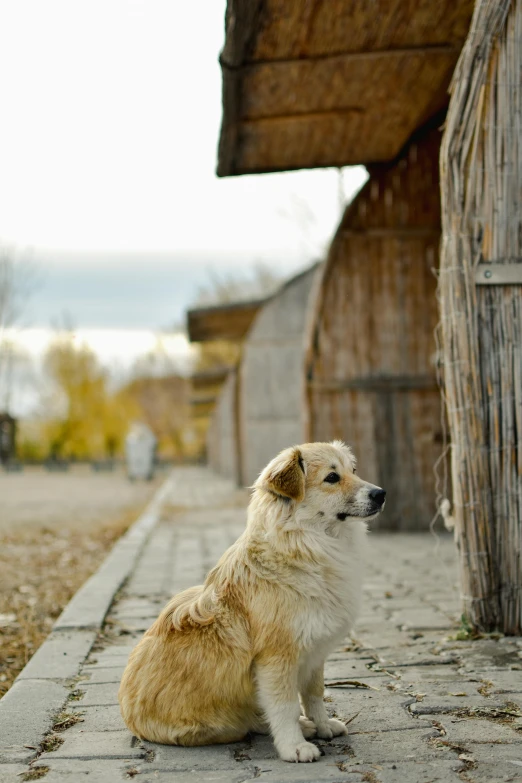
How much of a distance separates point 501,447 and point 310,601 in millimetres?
2180

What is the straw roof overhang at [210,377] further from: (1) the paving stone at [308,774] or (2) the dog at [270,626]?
(1) the paving stone at [308,774]

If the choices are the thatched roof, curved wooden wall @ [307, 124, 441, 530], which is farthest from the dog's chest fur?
curved wooden wall @ [307, 124, 441, 530]

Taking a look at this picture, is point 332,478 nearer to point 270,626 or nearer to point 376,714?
point 270,626

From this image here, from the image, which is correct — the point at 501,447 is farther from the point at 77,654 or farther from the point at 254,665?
the point at 77,654

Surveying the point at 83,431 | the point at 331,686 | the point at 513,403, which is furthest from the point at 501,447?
the point at 83,431

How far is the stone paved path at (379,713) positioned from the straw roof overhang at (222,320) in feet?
39.2

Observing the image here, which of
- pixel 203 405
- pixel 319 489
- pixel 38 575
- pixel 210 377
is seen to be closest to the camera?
pixel 319 489

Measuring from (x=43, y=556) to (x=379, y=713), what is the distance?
7.04m

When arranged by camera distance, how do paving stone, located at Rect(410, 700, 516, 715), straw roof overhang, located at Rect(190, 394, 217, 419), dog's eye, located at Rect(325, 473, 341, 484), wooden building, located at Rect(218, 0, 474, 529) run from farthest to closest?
straw roof overhang, located at Rect(190, 394, 217, 419) < wooden building, located at Rect(218, 0, 474, 529) < paving stone, located at Rect(410, 700, 516, 715) < dog's eye, located at Rect(325, 473, 341, 484)

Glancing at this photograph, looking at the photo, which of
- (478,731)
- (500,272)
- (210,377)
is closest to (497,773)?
(478,731)

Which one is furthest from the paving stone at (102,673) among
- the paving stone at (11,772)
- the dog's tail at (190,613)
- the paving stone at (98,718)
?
the paving stone at (11,772)

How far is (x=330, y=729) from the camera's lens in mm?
3639

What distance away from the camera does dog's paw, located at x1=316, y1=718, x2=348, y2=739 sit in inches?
143

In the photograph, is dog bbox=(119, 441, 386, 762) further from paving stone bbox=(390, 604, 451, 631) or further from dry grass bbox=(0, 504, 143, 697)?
paving stone bbox=(390, 604, 451, 631)
